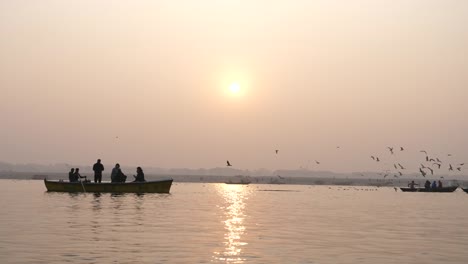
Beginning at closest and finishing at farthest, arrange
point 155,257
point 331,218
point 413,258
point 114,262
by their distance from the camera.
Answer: point 114,262, point 155,257, point 413,258, point 331,218

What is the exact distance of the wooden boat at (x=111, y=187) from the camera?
59875 millimetres

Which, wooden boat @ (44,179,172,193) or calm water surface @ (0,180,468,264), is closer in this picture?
calm water surface @ (0,180,468,264)

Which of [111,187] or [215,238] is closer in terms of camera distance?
[215,238]

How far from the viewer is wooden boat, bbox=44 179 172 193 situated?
59.9 m

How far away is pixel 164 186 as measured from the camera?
64125 mm

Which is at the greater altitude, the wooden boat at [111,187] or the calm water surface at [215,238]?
the wooden boat at [111,187]

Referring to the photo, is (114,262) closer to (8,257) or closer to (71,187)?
(8,257)

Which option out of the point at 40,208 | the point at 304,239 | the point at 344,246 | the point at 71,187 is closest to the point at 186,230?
the point at 304,239

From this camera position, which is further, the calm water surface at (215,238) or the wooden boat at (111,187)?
the wooden boat at (111,187)

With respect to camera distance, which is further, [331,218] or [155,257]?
[331,218]

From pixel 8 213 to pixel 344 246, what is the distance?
1865 centimetres

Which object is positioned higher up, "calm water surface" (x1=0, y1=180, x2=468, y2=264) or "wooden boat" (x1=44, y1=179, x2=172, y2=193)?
"wooden boat" (x1=44, y1=179, x2=172, y2=193)

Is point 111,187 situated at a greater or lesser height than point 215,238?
greater

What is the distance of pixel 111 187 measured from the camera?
196 feet
